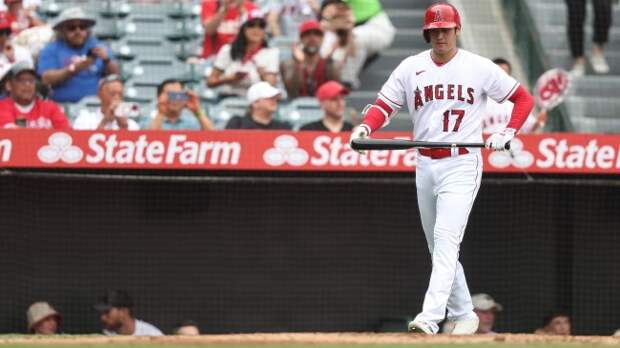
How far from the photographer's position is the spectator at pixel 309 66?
35.7 ft

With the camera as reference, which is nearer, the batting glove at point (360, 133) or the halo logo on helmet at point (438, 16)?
the halo logo on helmet at point (438, 16)

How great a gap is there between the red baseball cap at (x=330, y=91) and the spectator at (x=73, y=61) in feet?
5.37

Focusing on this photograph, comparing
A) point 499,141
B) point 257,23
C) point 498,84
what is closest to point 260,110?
point 257,23

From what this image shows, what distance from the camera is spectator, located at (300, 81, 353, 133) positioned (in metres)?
10.1

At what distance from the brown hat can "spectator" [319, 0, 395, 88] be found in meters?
2.85

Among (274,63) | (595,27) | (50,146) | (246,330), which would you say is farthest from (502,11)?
(50,146)

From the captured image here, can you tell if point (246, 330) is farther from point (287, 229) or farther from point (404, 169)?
point (404, 169)

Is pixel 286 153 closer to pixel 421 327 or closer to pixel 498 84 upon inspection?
pixel 498 84

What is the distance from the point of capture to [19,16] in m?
11.4

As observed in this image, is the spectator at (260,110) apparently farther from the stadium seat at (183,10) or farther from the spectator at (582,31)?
the spectator at (582,31)

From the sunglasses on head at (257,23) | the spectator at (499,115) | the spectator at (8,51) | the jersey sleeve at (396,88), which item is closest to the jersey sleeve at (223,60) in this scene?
the sunglasses on head at (257,23)

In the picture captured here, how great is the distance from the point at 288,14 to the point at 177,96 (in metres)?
2.14

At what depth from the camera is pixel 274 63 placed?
432 inches

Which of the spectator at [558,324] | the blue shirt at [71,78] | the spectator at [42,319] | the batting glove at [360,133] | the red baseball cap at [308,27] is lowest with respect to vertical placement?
the spectator at [558,324]
